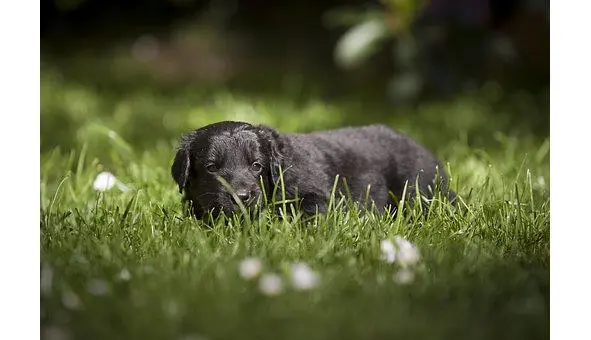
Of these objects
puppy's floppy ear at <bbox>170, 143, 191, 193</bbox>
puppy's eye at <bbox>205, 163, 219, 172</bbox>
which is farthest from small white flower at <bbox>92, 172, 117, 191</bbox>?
puppy's eye at <bbox>205, 163, 219, 172</bbox>

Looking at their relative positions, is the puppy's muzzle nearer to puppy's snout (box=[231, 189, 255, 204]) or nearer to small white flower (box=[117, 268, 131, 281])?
puppy's snout (box=[231, 189, 255, 204])

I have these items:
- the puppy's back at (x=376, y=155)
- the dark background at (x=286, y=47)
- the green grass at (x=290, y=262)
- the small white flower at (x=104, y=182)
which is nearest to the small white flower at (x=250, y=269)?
the green grass at (x=290, y=262)

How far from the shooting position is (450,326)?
98.2 inches

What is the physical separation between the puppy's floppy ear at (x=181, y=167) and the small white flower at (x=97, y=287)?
2.35 ft

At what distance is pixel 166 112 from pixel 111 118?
38 centimetres

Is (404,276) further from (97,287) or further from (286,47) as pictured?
(286,47)

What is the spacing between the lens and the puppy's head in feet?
10.2

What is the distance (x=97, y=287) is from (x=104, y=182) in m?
1.13

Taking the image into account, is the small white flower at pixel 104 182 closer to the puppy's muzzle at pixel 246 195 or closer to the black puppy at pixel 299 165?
the black puppy at pixel 299 165

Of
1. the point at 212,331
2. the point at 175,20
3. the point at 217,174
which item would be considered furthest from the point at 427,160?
the point at 175,20

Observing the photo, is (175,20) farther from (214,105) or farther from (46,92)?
(214,105)

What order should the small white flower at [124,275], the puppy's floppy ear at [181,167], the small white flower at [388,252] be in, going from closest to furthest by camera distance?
the small white flower at [124,275] < the small white flower at [388,252] < the puppy's floppy ear at [181,167]

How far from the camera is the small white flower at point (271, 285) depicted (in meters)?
2.57

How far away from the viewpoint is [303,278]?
2.60 meters
